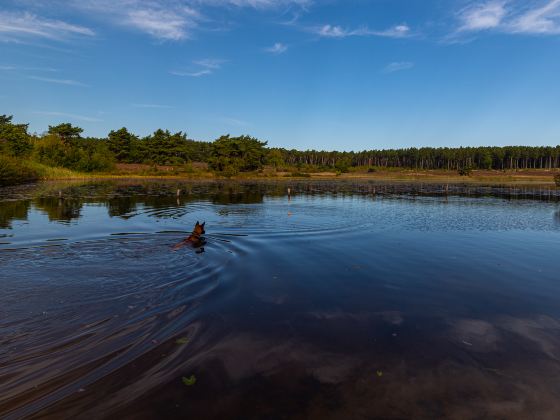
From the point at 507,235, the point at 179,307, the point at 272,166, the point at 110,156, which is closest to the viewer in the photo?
the point at 179,307

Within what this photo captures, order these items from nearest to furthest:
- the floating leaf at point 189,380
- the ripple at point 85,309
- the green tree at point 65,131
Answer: the floating leaf at point 189,380 < the ripple at point 85,309 < the green tree at point 65,131

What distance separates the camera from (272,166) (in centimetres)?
13925

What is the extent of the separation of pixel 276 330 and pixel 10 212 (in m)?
24.3

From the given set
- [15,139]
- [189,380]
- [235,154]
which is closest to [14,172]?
[15,139]

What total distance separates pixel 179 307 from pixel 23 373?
3.42m

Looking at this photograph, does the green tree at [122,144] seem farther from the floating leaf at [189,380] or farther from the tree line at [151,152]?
the floating leaf at [189,380]

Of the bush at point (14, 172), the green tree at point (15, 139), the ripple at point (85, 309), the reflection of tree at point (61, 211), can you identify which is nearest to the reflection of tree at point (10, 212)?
the reflection of tree at point (61, 211)

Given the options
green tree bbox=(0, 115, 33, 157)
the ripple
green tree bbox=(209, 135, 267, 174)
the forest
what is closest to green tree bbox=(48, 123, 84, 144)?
the forest

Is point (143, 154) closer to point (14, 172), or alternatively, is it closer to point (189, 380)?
point (14, 172)

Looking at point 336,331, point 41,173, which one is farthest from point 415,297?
point 41,173

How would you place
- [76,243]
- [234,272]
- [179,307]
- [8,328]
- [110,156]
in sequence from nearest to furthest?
[8,328] → [179,307] → [234,272] → [76,243] → [110,156]

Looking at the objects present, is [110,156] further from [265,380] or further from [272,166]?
[265,380]

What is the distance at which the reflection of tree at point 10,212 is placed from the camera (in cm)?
2008

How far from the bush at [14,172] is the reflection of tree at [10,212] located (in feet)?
84.5
